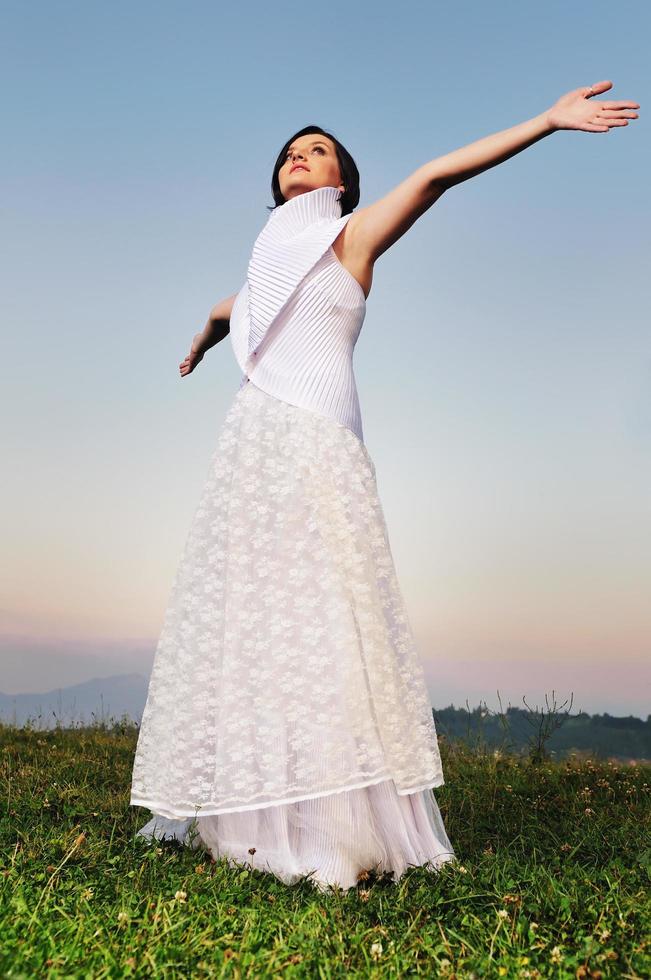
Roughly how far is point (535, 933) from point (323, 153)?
3683 millimetres

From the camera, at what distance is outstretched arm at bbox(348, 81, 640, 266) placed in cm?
372

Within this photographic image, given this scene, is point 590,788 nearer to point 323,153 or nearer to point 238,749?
point 238,749

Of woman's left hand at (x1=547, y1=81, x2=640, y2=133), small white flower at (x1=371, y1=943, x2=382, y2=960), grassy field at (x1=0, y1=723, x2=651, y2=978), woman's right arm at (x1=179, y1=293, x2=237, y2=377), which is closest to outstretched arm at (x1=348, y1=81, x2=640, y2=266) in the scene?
woman's left hand at (x1=547, y1=81, x2=640, y2=133)

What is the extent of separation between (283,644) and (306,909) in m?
1.03

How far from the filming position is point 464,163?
388 cm

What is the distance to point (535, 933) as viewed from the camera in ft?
10.4

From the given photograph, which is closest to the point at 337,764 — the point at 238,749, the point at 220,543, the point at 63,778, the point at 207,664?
the point at 238,749

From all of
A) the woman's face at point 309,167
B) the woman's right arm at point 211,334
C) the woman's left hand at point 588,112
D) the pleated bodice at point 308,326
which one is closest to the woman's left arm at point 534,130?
the woman's left hand at point 588,112

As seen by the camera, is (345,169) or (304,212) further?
(345,169)

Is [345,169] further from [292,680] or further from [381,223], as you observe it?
[292,680]

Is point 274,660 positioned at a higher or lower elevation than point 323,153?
lower

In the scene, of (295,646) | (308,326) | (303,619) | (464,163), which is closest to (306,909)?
(295,646)

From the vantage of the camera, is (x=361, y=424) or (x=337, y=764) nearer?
(x=337, y=764)

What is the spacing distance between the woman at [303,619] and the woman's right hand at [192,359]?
1337mm
